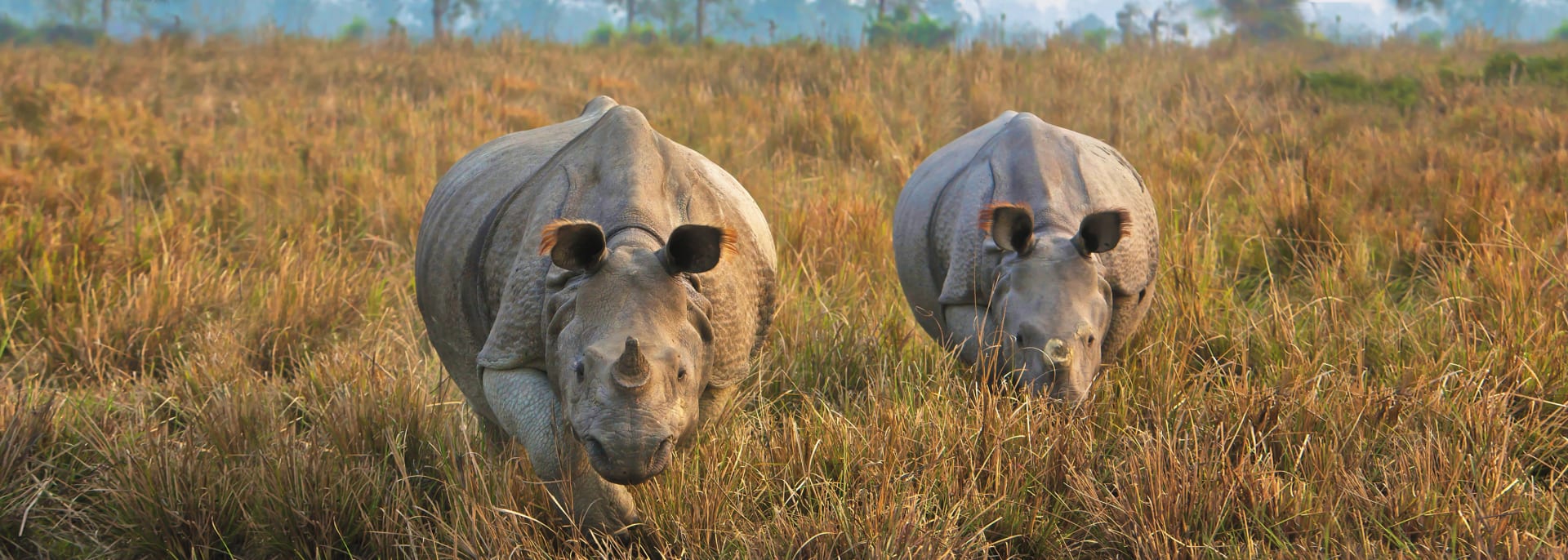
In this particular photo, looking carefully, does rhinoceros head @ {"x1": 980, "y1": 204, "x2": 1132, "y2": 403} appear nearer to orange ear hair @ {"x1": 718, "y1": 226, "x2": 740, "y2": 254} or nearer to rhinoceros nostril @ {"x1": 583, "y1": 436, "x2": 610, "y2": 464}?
orange ear hair @ {"x1": 718, "y1": 226, "x2": 740, "y2": 254}

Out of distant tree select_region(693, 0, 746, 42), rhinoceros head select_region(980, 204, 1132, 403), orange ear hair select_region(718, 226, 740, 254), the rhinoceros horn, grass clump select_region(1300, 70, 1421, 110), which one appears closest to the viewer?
the rhinoceros horn

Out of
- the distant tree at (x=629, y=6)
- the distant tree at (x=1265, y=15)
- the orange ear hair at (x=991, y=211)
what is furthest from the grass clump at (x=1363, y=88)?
the distant tree at (x=629, y=6)

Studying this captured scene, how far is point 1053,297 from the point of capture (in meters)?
3.27

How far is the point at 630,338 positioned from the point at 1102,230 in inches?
65.6

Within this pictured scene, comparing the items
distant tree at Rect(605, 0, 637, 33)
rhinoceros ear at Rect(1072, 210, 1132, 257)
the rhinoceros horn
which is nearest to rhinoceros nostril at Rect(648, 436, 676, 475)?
the rhinoceros horn

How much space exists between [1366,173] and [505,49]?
36.0 feet

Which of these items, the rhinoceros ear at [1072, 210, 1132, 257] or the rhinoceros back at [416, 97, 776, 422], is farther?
the rhinoceros ear at [1072, 210, 1132, 257]

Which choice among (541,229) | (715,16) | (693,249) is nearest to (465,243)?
(541,229)

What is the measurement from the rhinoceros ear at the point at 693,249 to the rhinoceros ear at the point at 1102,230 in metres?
1.28

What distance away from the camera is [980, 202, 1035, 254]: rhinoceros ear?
3.28m

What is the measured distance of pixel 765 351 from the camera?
13.3ft

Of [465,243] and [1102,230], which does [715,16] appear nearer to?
[1102,230]

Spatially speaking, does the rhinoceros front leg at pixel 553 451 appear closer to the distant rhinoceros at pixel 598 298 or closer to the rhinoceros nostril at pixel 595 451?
the distant rhinoceros at pixel 598 298

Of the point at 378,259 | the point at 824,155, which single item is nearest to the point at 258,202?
the point at 378,259
